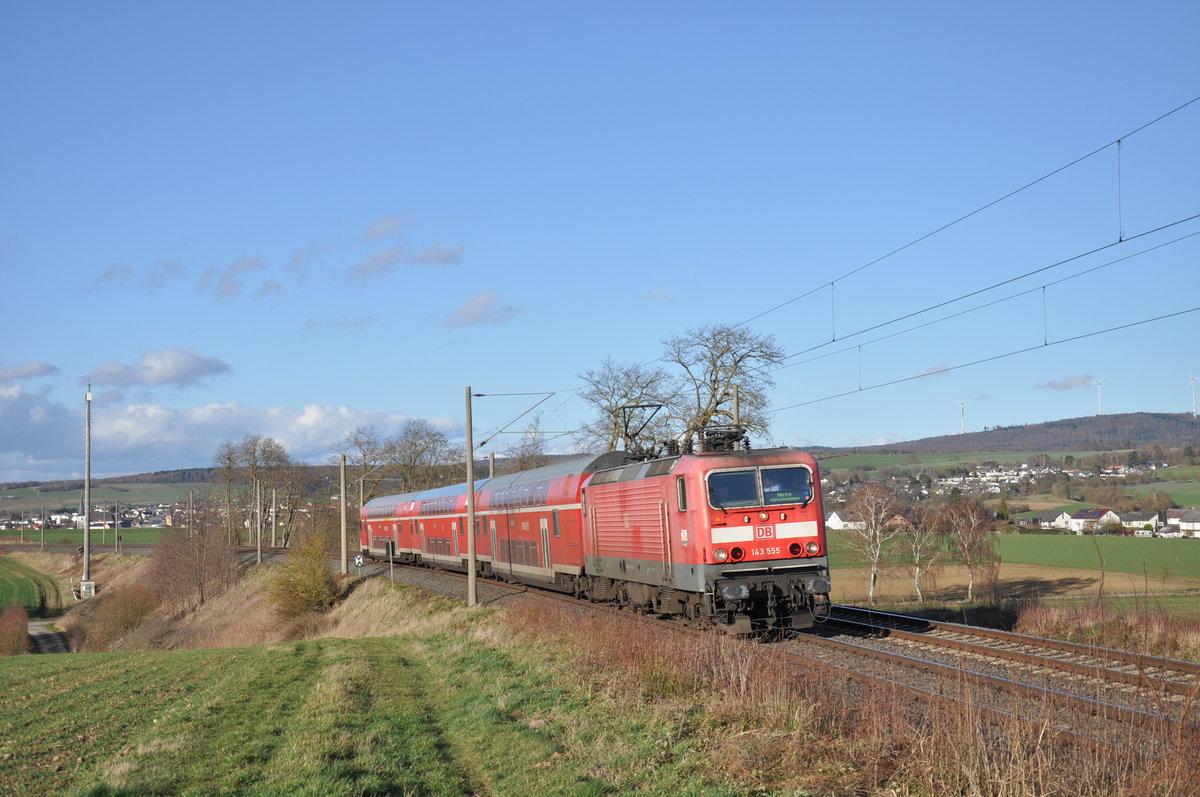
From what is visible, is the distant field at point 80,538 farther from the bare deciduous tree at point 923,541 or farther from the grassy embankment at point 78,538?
the bare deciduous tree at point 923,541

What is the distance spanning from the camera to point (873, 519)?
4716 centimetres

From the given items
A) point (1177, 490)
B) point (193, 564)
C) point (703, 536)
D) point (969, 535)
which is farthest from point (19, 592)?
point (1177, 490)

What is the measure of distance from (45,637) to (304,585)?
31.5 meters

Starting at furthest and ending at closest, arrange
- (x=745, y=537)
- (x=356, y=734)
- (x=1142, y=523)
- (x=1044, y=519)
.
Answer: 1. (x=1044, y=519)
2. (x=1142, y=523)
3. (x=745, y=537)
4. (x=356, y=734)

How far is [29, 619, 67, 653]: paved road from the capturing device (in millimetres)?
62194

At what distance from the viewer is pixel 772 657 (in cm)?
1270

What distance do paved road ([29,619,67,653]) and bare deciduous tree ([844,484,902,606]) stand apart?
158ft

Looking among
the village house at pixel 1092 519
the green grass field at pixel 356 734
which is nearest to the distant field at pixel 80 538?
the village house at pixel 1092 519

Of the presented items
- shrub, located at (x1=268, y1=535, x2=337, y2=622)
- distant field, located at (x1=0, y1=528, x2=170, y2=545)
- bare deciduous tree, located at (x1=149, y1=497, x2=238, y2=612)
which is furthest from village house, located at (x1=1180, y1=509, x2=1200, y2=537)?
distant field, located at (x1=0, y1=528, x2=170, y2=545)

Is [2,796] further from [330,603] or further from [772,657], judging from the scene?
[330,603]

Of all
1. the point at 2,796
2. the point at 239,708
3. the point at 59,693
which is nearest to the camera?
the point at 2,796

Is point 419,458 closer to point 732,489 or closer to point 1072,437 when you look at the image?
point 732,489

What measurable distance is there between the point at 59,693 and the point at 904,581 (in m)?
45.3

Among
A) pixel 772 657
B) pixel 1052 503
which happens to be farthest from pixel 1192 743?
pixel 1052 503
